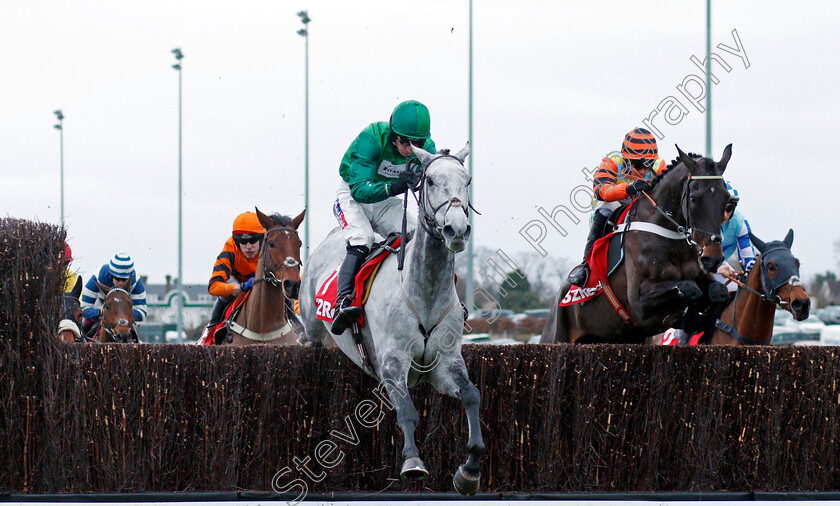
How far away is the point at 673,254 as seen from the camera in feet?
26.7

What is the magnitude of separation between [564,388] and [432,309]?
4.92 ft

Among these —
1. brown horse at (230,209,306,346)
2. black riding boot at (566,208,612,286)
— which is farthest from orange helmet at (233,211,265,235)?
black riding boot at (566,208,612,286)

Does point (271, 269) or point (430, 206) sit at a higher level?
point (430, 206)

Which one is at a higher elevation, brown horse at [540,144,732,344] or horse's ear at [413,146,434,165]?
horse's ear at [413,146,434,165]

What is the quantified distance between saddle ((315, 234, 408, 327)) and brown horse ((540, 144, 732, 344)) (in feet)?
7.70

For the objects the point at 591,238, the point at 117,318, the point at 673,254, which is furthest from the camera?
the point at 117,318

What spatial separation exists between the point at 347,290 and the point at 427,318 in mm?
846

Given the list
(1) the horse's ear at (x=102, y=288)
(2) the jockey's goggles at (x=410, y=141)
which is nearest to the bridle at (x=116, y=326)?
(1) the horse's ear at (x=102, y=288)

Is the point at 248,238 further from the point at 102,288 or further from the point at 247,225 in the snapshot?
the point at 102,288

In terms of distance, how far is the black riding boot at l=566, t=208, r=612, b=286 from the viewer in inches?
355

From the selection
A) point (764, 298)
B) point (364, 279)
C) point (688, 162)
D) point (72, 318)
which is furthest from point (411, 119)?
point (72, 318)

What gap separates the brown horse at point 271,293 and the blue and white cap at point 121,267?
2.04 meters

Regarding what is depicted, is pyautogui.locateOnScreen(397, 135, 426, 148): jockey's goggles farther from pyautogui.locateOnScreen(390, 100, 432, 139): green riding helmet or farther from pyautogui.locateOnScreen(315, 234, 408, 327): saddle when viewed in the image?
pyautogui.locateOnScreen(315, 234, 408, 327): saddle

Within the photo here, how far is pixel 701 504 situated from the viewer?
6.86 meters
